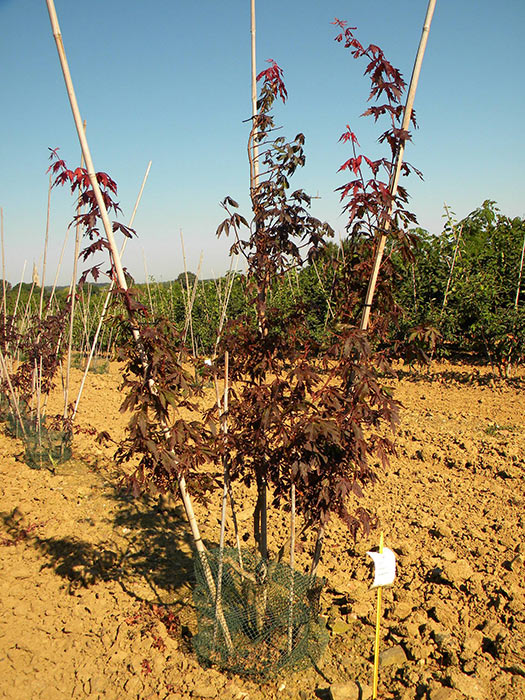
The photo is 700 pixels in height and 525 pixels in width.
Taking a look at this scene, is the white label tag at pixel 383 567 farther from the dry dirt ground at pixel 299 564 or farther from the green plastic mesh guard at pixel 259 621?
the dry dirt ground at pixel 299 564

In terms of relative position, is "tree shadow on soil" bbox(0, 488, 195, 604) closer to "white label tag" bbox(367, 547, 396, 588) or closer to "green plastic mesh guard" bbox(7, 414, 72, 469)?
"green plastic mesh guard" bbox(7, 414, 72, 469)

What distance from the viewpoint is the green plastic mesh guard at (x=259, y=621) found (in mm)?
2771

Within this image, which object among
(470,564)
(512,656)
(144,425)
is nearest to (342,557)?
(470,564)

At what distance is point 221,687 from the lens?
8.74 ft

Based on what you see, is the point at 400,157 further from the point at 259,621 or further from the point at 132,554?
the point at 132,554

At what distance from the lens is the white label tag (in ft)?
7.41

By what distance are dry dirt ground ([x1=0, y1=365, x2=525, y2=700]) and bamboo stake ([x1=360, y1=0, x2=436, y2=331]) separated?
1937 millimetres

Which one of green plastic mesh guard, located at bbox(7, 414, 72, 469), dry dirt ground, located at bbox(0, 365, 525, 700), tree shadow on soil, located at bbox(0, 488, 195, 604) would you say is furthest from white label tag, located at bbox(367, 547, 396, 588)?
green plastic mesh guard, located at bbox(7, 414, 72, 469)

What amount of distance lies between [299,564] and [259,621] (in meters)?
0.81

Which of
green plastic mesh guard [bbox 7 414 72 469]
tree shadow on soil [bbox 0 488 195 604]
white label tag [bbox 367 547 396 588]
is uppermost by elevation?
white label tag [bbox 367 547 396 588]

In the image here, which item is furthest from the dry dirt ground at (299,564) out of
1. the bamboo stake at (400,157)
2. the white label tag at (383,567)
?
the bamboo stake at (400,157)

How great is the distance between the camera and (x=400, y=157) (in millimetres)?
2367

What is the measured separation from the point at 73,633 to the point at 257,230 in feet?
8.91

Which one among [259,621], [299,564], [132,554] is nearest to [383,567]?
[259,621]
